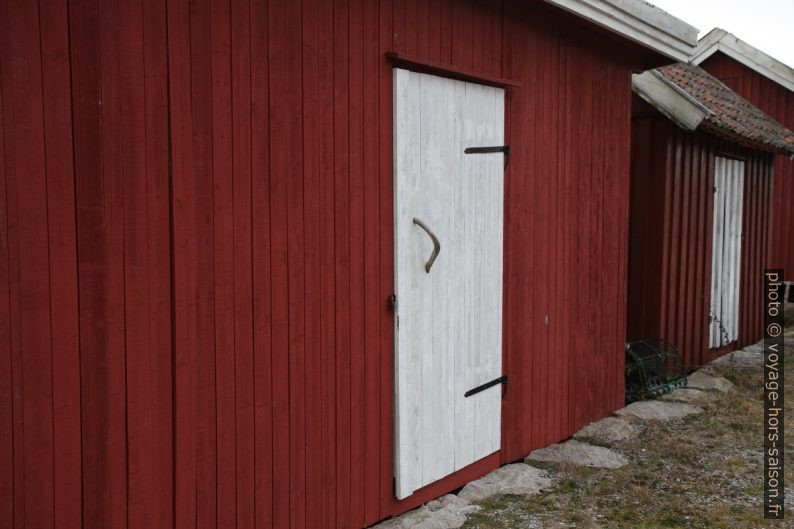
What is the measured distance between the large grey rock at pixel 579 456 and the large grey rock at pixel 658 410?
3.12 feet

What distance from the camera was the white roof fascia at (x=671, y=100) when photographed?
21.1ft

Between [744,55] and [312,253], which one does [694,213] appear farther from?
[744,55]

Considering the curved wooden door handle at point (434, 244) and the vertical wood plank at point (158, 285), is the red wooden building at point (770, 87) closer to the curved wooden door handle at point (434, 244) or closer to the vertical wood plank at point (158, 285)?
the curved wooden door handle at point (434, 244)

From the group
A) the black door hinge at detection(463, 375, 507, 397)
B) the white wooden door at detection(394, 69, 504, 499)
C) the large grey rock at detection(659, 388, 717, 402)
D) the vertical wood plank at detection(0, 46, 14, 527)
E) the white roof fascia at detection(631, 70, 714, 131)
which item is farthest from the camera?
the white roof fascia at detection(631, 70, 714, 131)

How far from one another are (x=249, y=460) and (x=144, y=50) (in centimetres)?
171

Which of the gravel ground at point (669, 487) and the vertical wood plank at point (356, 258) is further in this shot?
the gravel ground at point (669, 487)

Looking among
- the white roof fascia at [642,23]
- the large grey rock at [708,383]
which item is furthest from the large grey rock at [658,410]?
the white roof fascia at [642,23]

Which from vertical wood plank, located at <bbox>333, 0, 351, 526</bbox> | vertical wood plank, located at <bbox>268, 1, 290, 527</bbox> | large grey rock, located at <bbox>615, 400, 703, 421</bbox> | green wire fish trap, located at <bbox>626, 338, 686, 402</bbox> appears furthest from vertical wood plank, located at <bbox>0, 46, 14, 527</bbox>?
green wire fish trap, located at <bbox>626, 338, 686, 402</bbox>

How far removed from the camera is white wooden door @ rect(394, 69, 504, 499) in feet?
12.1

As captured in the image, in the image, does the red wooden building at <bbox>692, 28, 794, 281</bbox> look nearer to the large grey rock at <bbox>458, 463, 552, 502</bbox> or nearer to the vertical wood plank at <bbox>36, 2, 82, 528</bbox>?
the large grey rock at <bbox>458, 463, 552, 502</bbox>

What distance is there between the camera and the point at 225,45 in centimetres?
285

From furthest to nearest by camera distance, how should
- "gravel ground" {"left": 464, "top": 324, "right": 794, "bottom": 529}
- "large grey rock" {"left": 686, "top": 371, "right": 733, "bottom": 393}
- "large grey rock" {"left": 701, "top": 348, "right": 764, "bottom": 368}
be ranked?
"large grey rock" {"left": 701, "top": 348, "right": 764, "bottom": 368} → "large grey rock" {"left": 686, "top": 371, "right": 733, "bottom": 393} → "gravel ground" {"left": 464, "top": 324, "right": 794, "bottom": 529}

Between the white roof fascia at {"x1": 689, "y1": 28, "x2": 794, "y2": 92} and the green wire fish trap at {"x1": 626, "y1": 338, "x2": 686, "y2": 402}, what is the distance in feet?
22.5

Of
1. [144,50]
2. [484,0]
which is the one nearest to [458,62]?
[484,0]
